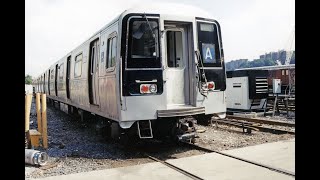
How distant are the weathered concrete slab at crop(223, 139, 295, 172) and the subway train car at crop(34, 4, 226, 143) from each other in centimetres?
113

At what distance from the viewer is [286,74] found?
20281 mm

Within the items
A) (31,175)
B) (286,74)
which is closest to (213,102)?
(31,175)

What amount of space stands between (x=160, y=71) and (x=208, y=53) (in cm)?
135

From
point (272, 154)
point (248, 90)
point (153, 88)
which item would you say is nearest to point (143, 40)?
point (153, 88)

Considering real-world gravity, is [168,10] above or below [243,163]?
above

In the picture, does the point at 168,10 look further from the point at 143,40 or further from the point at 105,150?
the point at 105,150

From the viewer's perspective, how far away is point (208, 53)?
722 cm

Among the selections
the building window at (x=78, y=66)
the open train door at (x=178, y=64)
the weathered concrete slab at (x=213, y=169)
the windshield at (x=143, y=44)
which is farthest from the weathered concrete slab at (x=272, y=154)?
the building window at (x=78, y=66)

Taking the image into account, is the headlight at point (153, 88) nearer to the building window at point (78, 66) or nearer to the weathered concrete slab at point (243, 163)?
the weathered concrete slab at point (243, 163)

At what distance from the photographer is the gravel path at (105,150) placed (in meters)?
6.02

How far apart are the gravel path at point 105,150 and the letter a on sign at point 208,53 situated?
6.53 ft

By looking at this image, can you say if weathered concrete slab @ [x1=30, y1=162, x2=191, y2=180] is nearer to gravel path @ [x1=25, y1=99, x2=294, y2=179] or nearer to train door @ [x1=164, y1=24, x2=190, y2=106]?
gravel path @ [x1=25, y1=99, x2=294, y2=179]

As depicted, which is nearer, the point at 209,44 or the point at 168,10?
the point at 168,10
